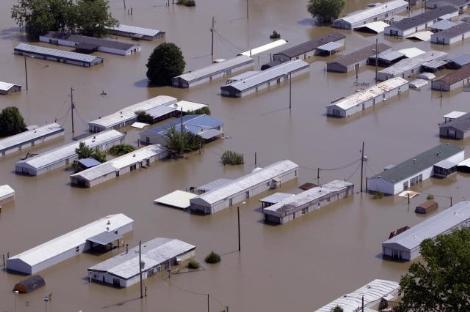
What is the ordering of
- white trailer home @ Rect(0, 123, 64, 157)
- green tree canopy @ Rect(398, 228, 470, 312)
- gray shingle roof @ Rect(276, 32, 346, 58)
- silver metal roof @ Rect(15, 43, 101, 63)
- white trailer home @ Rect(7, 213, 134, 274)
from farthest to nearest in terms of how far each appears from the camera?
gray shingle roof @ Rect(276, 32, 346, 58) → silver metal roof @ Rect(15, 43, 101, 63) → white trailer home @ Rect(0, 123, 64, 157) → white trailer home @ Rect(7, 213, 134, 274) → green tree canopy @ Rect(398, 228, 470, 312)

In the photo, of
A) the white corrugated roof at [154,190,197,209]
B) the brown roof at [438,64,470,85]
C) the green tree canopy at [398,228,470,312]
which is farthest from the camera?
the brown roof at [438,64,470,85]

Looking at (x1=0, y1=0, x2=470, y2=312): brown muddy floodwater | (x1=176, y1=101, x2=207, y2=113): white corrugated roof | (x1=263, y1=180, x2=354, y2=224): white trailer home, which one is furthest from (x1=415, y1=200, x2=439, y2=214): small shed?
(x1=176, y1=101, x2=207, y2=113): white corrugated roof

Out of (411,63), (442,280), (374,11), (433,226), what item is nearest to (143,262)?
(433,226)

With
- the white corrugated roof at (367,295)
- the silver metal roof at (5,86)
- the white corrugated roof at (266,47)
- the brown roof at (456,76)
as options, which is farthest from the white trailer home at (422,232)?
the white corrugated roof at (266,47)

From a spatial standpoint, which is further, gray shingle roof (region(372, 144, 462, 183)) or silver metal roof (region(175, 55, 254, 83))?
silver metal roof (region(175, 55, 254, 83))

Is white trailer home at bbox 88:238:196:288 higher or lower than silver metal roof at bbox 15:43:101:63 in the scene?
lower

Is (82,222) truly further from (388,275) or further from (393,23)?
(393,23)

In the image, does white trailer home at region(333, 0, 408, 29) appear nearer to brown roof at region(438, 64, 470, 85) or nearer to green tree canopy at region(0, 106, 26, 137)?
brown roof at region(438, 64, 470, 85)
